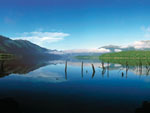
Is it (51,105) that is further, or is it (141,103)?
(141,103)

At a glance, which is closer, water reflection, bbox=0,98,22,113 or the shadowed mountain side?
water reflection, bbox=0,98,22,113

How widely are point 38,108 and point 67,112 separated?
13.9ft

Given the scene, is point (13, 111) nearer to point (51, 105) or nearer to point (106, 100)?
point (51, 105)

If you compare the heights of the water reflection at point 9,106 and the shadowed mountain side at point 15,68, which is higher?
the shadowed mountain side at point 15,68

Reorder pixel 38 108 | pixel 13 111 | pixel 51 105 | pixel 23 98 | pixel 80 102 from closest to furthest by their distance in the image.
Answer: pixel 13 111, pixel 38 108, pixel 51 105, pixel 80 102, pixel 23 98

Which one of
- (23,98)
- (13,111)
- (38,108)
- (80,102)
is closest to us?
(13,111)

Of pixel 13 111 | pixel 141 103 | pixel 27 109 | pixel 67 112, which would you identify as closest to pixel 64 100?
pixel 67 112

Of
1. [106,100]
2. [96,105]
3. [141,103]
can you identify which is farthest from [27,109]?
[141,103]

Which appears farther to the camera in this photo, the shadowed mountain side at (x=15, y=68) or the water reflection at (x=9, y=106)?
the shadowed mountain side at (x=15, y=68)

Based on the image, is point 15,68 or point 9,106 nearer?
point 9,106

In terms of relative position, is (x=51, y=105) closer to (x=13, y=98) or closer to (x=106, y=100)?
(x=13, y=98)

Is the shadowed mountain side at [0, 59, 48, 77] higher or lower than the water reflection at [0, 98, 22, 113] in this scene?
higher

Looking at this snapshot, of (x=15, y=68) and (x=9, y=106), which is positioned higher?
(x=15, y=68)

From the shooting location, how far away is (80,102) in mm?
21672
